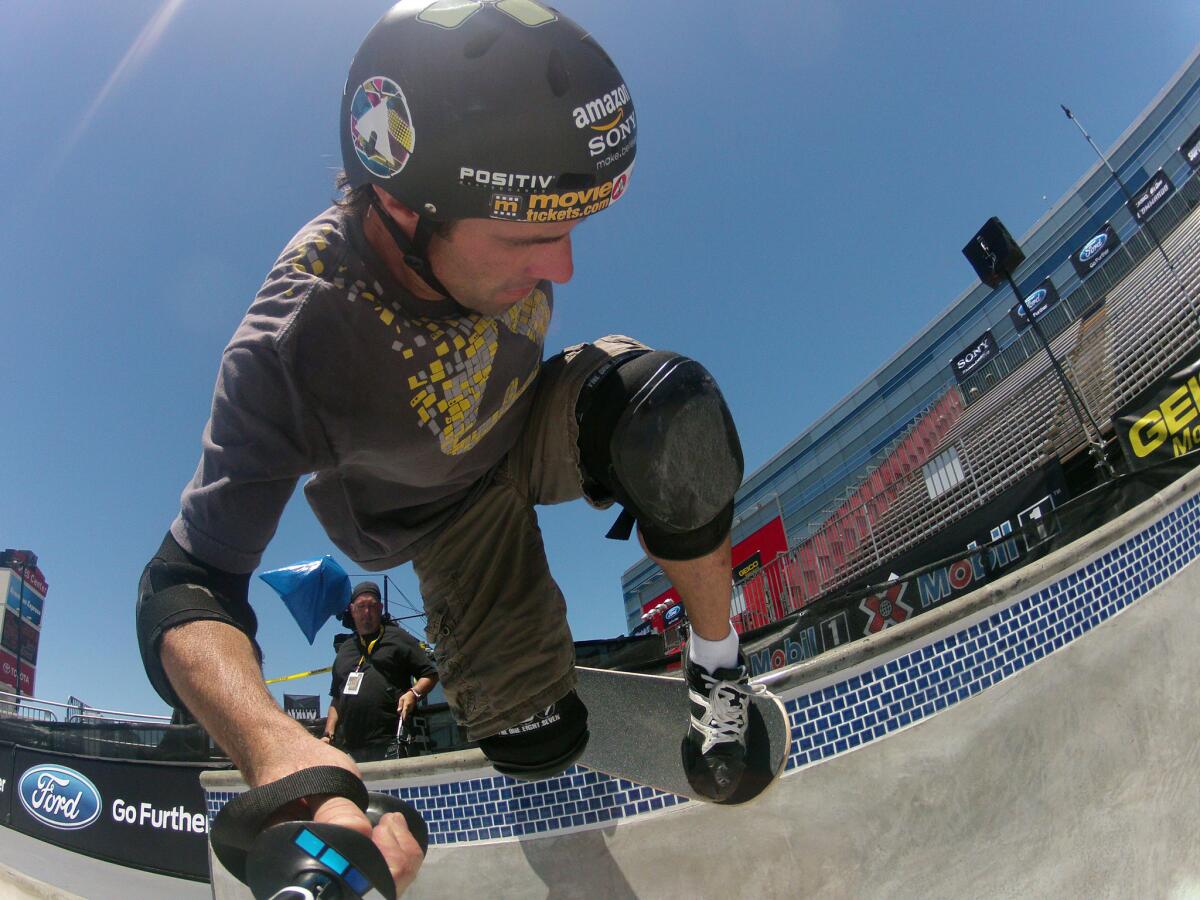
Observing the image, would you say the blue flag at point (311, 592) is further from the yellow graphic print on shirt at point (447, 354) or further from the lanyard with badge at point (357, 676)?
the yellow graphic print on shirt at point (447, 354)

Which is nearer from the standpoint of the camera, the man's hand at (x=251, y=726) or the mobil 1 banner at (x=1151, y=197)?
the man's hand at (x=251, y=726)

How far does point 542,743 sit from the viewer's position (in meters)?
2.21

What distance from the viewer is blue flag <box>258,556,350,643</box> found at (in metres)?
9.58

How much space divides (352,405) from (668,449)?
792 millimetres

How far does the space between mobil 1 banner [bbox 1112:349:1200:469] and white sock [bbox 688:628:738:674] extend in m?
7.29

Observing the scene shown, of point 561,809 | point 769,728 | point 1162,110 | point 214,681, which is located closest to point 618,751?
point 769,728

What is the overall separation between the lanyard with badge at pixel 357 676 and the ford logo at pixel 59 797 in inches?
129

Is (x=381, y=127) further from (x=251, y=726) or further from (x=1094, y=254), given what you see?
(x=1094, y=254)

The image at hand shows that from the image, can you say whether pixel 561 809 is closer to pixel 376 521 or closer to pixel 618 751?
pixel 618 751

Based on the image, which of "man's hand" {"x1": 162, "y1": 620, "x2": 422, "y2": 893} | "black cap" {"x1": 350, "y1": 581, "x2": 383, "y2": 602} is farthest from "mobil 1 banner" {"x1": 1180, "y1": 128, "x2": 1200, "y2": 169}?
"man's hand" {"x1": 162, "y1": 620, "x2": 422, "y2": 893}

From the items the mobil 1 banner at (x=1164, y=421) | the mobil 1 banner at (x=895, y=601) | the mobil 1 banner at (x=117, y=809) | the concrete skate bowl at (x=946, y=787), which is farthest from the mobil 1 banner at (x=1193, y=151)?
the mobil 1 banner at (x=117, y=809)

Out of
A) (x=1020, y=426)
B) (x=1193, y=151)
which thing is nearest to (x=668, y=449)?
(x=1020, y=426)

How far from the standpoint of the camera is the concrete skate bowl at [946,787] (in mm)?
2576

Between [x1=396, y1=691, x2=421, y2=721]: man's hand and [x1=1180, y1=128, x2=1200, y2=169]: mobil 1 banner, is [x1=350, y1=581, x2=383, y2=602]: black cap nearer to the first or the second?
[x1=396, y1=691, x2=421, y2=721]: man's hand
